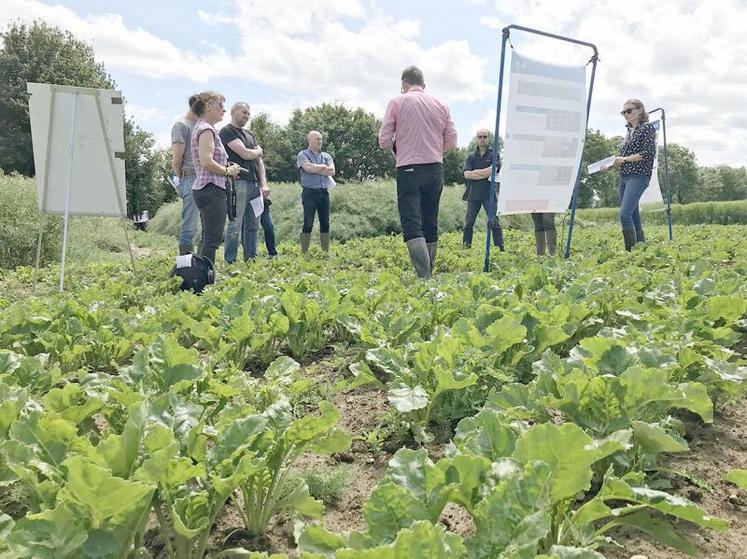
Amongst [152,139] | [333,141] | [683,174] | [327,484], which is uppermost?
[683,174]

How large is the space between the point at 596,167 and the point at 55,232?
905 cm

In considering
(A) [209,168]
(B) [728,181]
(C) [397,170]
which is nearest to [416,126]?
(C) [397,170]

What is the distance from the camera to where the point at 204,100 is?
19.7ft

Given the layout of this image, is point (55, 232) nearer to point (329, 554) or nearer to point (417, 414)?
point (417, 414)

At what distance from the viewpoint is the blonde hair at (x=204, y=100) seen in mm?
5984

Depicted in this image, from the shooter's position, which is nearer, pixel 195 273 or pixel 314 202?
pixel 195 273

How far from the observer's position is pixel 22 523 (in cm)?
129

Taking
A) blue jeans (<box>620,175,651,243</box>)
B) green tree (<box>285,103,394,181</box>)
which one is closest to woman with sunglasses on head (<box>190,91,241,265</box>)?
blue jeans (<box>620,175,651,243</box>)

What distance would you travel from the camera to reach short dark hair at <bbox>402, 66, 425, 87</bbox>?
588 centimetres

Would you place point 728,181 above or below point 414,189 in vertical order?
above

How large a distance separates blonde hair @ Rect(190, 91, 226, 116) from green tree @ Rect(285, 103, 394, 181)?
41800mm

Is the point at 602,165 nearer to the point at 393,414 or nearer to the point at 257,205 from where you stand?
the point at 257,205

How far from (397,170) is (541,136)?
5.66ft

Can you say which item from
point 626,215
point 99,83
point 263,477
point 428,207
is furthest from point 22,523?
point 99,83
